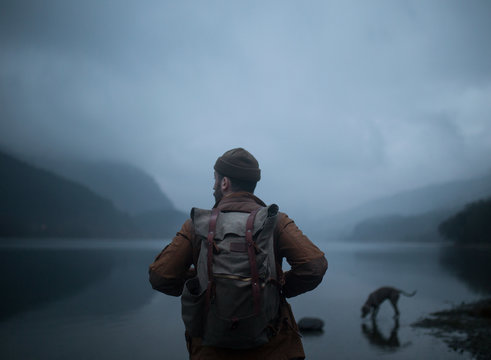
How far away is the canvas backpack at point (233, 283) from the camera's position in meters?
2.72

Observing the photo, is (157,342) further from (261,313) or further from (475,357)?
(261,313)

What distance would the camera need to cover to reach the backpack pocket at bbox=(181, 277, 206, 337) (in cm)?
279

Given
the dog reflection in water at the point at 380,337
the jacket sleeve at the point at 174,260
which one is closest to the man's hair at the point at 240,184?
the jacket sleeve at the point at 174,260

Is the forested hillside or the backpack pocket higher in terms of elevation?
the forested hillside

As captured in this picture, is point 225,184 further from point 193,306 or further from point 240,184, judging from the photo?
point 193,306

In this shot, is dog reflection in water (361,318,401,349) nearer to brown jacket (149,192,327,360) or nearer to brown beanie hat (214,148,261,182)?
brown jacket (149,192,327,360)

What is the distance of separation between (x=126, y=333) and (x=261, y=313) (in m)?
16.7

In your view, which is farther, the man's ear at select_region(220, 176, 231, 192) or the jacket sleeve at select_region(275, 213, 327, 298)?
the man's ear at select_region(220, 176, 231, 192)

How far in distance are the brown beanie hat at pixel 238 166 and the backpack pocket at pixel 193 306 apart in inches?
42.9

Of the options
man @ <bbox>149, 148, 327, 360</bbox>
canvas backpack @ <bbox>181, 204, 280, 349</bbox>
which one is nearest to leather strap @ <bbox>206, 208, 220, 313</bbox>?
canvas backpack @ <bbox>181, 204, 280, 349</bbox>

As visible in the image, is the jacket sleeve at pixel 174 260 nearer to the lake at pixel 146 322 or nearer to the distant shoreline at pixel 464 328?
the lake at pixel 146 322

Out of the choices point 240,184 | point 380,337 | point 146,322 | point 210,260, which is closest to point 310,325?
point 380,337

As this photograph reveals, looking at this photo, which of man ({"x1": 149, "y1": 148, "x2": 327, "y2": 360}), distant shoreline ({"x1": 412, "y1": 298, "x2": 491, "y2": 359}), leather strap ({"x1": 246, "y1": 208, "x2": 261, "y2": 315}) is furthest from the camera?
distant shoreline ({"x1": 412, "y1": 298, "x2": 491, "y2": 359})

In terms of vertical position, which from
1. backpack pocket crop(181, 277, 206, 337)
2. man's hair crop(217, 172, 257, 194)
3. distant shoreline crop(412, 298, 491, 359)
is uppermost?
man's hair crop(217, 172, 257, 194)
